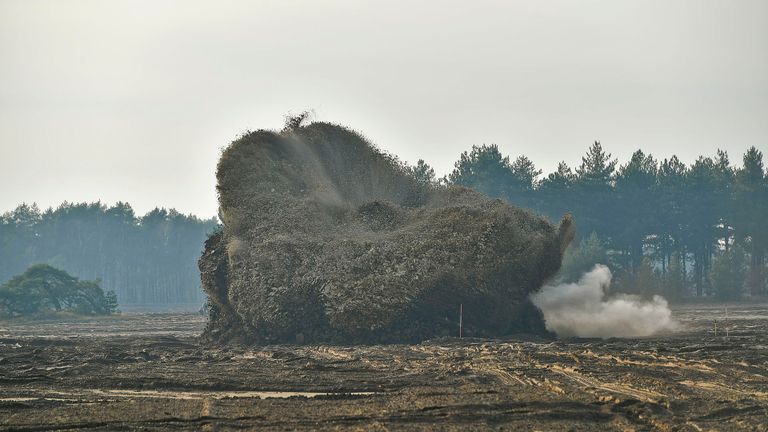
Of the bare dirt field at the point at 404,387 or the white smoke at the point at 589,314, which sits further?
the white smoke at the point at 589,314

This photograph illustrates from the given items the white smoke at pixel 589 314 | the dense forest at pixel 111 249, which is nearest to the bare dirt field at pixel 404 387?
the white smoke at pixel 589 314

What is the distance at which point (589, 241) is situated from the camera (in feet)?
267

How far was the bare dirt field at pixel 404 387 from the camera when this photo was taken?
17.0 metres

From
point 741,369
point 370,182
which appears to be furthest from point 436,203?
point 741,369

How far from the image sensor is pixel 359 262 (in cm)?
3812

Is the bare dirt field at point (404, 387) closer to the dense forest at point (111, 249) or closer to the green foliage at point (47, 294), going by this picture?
the green foliage at point (47, 294)

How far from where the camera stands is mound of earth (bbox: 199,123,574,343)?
37438 millimetres

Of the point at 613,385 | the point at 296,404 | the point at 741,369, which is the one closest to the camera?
the point at 296,404

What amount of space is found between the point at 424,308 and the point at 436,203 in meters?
8.15

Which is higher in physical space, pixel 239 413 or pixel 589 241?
pixel 589 241

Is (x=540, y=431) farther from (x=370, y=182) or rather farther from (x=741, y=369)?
(x=370, y=182)

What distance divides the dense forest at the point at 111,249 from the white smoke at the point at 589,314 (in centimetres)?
14285

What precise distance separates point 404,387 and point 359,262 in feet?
54.4

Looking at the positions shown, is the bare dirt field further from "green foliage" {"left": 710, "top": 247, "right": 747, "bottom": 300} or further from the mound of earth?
"green foliage" {"left": 710, "top": 247, "right": 747, "bottom": 300}
